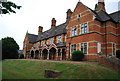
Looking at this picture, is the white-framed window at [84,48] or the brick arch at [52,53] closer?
the white-framed window at [84,48]

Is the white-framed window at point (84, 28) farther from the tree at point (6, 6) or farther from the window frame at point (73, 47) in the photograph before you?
the tree at point (6, 6)

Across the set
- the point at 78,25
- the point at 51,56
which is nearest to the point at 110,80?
the point at 78,25

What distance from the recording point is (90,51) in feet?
73.8

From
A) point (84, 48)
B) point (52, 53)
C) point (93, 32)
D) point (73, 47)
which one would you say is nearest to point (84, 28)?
point (93, 32)

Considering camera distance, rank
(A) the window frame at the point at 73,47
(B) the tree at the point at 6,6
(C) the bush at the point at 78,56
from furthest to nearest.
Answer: (A) the window frame at the point at 73,47
(C) the bush at the point at 78,56
(B) the tree at the point at 6,6

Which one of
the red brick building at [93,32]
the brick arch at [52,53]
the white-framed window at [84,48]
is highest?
the red brick building at [93,32]

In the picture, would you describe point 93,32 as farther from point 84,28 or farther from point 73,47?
point 73,47

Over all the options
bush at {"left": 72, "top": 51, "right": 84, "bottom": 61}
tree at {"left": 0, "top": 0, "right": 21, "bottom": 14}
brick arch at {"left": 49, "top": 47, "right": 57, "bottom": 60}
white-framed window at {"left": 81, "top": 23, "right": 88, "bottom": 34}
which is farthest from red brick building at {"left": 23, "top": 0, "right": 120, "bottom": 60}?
tree at {"left": 0, "top": 0, "right": 21, "bottom": 14}

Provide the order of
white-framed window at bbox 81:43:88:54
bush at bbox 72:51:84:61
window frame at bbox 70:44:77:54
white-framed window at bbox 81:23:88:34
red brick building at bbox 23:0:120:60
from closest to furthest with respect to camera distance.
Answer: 1. bush at bbox 72:51:84:61
2. red brick building at bbox 23:0:120:60
3. white-framed window at bbox 81:43:88:54
4. white-framed window at bbox 81:23:88:34
5. window frame at bbox 70:44:77:54

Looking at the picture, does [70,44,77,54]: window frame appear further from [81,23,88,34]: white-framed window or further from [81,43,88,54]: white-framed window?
[81,23,88,34]: white-framed window

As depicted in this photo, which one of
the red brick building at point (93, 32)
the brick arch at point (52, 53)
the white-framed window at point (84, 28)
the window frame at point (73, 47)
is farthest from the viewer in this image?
the brick arch at point (52, 53)

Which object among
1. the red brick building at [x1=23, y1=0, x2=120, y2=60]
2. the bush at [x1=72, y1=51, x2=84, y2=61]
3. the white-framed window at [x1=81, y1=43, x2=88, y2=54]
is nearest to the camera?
the bush at [x1=72, y1=51, x2=84, y2=61]

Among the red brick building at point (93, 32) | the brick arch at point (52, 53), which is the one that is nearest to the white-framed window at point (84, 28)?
the red brick building at point (93, 32)

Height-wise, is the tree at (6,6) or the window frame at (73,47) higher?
the tree at (6,6)
